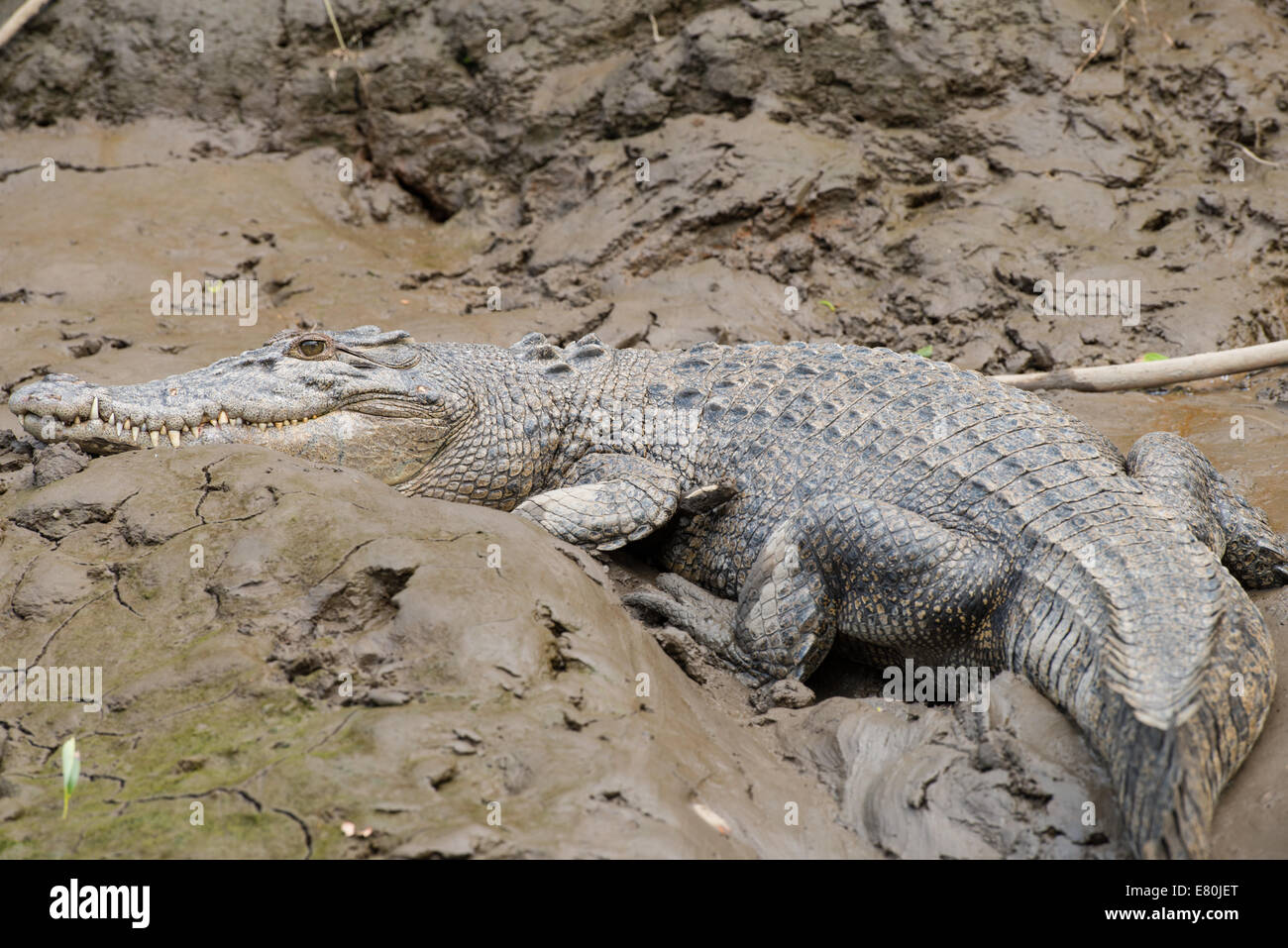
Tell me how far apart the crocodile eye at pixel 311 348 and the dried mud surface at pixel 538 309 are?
0.80m

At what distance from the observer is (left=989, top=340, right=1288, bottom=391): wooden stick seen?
578 centimetres

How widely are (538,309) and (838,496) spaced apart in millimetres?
3451

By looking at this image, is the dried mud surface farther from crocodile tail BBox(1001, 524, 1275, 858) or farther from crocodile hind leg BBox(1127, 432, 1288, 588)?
crocodile hind leg BBox(1127, 432, 1288, 588)

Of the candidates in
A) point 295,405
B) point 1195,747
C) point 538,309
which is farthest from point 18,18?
point 1195,747

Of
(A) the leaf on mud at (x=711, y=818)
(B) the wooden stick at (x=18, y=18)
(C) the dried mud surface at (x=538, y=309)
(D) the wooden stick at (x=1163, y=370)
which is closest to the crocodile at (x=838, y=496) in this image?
(C) the dried mud surface at (x=538, y=309)

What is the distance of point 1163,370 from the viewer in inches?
228

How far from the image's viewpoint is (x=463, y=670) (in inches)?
113

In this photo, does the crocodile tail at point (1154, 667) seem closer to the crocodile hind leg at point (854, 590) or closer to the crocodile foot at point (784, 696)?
the crocodile hind leg at point (854, 590)

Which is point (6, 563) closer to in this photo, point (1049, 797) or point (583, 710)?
point (583, 710)

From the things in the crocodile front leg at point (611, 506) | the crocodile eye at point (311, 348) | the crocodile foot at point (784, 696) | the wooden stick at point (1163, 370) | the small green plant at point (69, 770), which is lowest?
the crocodile foot at point (784, 696)

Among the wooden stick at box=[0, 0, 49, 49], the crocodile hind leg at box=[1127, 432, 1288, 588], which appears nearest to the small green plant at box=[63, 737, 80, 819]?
the crocodile hind leg at box=[1127, 432, 1288, 588]

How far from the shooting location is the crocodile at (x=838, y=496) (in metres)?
3.07

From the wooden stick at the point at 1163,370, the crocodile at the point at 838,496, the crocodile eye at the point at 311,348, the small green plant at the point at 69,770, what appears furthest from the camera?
the wooden stick at the point at 1163,370

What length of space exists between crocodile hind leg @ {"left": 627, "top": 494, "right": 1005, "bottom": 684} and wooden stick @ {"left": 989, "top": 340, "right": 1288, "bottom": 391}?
8.35 feet
